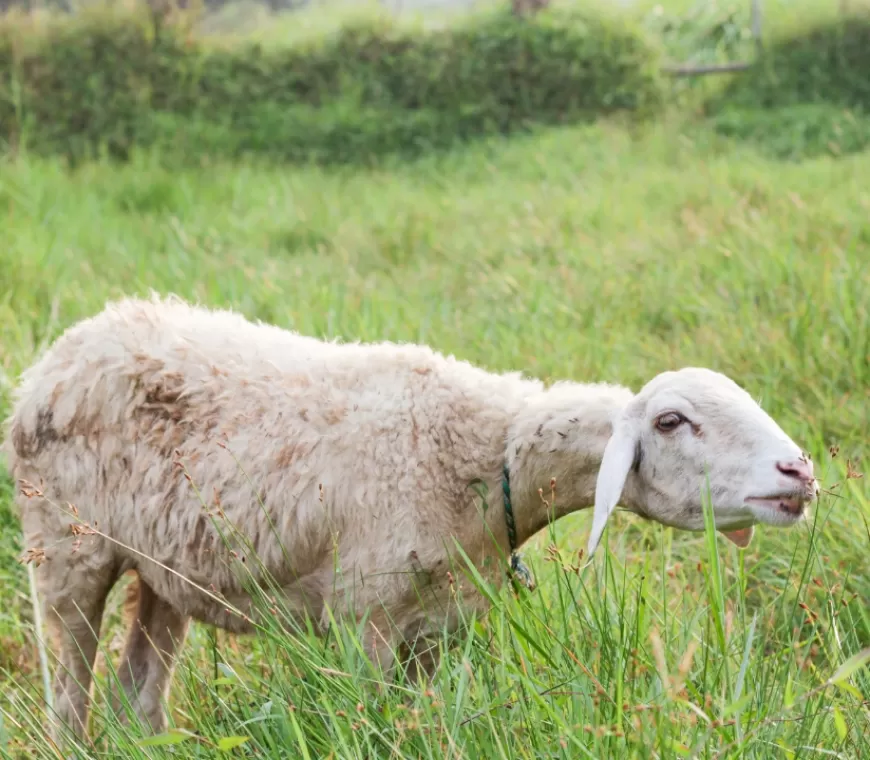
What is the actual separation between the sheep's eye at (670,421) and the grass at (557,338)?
0.28 metres

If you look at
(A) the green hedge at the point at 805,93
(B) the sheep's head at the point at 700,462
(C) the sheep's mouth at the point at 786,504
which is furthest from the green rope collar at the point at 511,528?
(A) the green hedge at the point at 805,93

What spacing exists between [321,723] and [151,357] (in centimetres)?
117

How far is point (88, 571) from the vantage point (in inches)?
116

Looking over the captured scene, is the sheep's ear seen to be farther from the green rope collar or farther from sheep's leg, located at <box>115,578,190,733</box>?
sheep's leg, located at <box>115,578,190,733</box>

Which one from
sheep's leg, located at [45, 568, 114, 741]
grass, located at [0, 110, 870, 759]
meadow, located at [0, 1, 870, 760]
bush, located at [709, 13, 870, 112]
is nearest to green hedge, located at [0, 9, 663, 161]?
meadow, located at [0, 1, 870, 760]

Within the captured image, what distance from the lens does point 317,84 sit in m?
10.1

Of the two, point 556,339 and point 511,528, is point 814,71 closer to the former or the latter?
point 556,339

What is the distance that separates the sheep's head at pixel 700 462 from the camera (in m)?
2.24

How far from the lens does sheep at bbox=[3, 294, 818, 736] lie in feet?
8.00

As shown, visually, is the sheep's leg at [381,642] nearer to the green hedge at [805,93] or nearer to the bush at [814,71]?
the green hedge at [805,93]

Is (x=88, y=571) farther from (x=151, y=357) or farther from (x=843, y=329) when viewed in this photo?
(x=843, y=329)

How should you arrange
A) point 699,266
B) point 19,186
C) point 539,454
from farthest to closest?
1. point 19,186
2. point 699,266
3. point 539,454

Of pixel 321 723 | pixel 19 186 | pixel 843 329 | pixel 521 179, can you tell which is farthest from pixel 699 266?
pixel 19 186

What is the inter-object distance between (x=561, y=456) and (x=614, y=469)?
32cm
